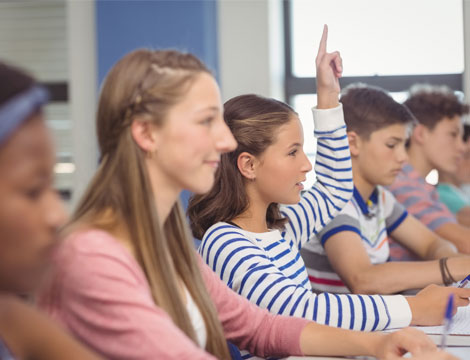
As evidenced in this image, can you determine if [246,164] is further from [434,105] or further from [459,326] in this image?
[434,105]

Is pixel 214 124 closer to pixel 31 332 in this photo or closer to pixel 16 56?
pixel 31 332

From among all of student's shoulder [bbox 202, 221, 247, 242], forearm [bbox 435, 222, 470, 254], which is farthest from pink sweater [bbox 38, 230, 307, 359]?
forearm [bbox 435, 222, 470, 254]

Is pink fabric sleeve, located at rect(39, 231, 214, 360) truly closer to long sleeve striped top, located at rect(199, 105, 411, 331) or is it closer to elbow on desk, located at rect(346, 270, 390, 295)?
long sleeve striped top, located at rect(199, 105, 411, 331)

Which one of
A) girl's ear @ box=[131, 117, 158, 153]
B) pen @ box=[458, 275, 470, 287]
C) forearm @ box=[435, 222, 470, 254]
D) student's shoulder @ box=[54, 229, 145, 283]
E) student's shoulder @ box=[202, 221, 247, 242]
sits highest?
girl's ear @ box=[131, 117, 158, 153]

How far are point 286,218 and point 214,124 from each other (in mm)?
712

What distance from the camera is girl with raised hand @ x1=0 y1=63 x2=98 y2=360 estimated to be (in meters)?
0.64

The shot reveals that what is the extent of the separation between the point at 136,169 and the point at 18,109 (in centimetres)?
42

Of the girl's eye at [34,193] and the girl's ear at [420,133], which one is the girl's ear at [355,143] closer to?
the girl's ear at [420,133]

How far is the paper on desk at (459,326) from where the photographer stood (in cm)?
141

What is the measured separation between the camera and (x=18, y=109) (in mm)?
667

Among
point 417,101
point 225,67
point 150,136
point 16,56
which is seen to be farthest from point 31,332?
point 16,56

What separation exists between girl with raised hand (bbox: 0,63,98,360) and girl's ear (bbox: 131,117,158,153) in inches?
14.2

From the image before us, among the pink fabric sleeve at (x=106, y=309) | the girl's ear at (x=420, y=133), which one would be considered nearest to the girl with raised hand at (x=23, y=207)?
the pink fabric sleeve at (x=106, y=309)

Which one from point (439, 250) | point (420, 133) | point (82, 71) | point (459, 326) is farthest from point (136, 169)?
point (82, 71)
